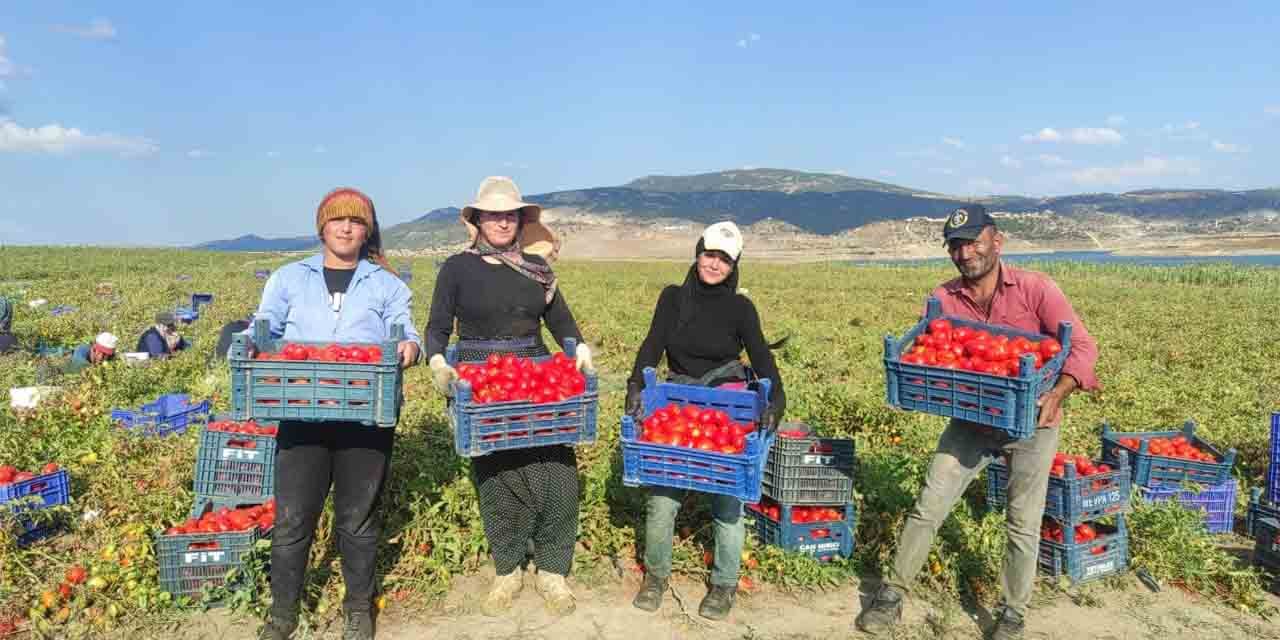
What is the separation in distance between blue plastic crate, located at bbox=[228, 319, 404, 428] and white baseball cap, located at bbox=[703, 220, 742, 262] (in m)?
1.77

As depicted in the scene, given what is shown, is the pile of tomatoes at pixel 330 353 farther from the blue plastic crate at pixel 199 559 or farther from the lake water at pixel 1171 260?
the lake water at pixel 1171 260

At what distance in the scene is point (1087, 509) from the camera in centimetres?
511

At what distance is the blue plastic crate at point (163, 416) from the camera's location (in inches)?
261

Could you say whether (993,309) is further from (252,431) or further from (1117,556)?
(252,431)

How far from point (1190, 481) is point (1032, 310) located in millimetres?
3213

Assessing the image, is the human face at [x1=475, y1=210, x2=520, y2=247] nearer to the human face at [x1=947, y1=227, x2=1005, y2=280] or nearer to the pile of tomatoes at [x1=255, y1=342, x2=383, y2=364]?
the pile of tomatoes at [x1=255, y1=342, x2=383, y2=364]

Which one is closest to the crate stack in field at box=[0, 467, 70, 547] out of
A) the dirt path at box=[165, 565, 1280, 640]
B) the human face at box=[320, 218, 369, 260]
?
the dirt path at box=[165, 565, 1280, 640]

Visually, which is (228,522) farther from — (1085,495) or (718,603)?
(1085,495)

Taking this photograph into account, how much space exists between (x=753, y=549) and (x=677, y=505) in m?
1.23

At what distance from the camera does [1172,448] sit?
6355 mm

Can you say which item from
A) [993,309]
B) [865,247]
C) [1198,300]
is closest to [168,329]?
[993,309]

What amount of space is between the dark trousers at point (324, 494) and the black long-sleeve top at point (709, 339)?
1586 mm

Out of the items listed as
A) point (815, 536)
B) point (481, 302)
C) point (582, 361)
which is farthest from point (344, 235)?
point (815, 536)

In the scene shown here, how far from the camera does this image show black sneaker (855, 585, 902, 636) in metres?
A: 4.39
